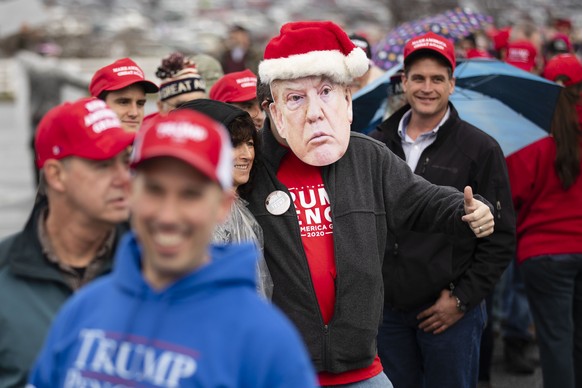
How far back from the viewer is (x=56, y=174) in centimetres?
352

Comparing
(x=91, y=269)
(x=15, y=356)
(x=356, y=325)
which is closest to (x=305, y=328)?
(x=356, y=325)

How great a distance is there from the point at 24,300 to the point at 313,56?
5.90ft

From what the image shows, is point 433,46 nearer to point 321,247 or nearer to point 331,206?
point 331,206

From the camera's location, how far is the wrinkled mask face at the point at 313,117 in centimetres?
452

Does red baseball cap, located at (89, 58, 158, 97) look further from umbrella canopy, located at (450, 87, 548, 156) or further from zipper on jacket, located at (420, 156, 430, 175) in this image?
umbrella canopy, located at (450, 87, 548, 156)

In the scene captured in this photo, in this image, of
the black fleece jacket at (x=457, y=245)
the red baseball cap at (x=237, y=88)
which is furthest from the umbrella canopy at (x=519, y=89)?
the red baseball cap at (x=237, y=88)

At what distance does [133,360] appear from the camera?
2.68 m

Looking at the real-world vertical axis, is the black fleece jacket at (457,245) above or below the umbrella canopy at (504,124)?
below

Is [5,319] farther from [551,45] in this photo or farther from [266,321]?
[551,45]

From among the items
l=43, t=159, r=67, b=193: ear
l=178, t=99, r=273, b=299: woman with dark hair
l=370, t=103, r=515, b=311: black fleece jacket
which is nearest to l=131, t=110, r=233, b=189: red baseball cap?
l=43, t=159, r=67, b=193: ear

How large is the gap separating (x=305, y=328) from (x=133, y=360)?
176 cm

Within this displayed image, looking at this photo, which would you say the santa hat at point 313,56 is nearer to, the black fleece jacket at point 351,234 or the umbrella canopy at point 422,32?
the black fleece jacket at point 351,234

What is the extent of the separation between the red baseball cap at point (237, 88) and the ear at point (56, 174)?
293 cm

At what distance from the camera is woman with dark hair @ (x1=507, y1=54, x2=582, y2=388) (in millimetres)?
6352
